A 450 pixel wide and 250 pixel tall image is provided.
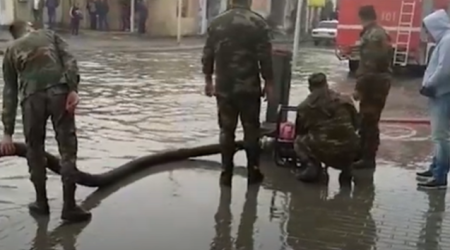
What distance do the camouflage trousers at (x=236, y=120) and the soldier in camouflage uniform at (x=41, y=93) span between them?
174 cm

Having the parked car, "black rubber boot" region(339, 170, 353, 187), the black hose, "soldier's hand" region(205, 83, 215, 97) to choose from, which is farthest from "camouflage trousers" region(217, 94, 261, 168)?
the parked car

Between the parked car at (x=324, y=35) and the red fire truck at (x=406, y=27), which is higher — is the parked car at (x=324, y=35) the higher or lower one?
the lower one

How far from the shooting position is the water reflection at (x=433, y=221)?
20.2ft

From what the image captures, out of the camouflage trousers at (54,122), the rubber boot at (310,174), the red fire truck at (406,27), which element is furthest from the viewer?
the red fire truck at (406,27)

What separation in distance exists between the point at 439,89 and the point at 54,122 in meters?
3.69

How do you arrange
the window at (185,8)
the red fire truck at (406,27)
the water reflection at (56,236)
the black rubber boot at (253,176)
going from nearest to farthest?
the water reflection at (56,236) < the black rubber boot at (253,176) < the red fire truck at (406,27) < the window at (185,8)

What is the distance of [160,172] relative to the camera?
8203 mm

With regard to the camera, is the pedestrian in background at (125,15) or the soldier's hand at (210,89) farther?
the pedestrian in background at (125,15)

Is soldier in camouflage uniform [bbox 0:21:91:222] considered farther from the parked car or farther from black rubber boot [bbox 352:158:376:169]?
the parked car

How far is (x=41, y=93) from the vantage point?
240 inches

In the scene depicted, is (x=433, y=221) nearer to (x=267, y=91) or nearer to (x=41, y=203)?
(x=267, y=91)

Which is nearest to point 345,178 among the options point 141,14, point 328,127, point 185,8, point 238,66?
point 328,127

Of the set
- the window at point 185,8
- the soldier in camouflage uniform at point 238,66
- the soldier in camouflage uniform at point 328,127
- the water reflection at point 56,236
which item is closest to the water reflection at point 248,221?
the soldier in camouflage uniform at point 238,66

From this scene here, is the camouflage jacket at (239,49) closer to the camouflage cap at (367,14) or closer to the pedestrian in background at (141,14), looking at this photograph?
the camouflage cap at (367,14)
